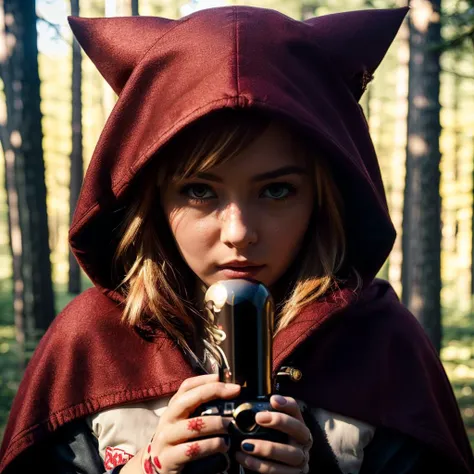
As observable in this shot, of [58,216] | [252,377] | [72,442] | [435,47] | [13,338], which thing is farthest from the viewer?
[58,216]

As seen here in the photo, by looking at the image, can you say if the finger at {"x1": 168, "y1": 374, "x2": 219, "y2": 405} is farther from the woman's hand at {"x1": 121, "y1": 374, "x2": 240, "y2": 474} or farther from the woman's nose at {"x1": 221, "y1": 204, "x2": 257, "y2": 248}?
the woman's nose at {"x1": 221, "y1": 204, "x2": 257, "y2": 248}

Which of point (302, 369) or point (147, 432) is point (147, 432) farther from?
point (302, 369)

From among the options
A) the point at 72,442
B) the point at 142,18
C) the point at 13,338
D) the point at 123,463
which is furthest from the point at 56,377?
the point at 13,338

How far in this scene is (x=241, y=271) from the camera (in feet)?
6.88

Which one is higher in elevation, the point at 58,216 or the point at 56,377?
the point at 56,377

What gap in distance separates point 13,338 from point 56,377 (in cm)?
1281

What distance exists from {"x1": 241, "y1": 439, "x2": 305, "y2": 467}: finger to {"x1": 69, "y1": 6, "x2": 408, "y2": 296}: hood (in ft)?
2.87

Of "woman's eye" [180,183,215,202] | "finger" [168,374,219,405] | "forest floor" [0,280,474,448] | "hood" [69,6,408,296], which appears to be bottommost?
"forest floor" [0,280,474,448]

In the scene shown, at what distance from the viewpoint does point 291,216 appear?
211 cm

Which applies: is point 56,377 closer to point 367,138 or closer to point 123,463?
point 123,463

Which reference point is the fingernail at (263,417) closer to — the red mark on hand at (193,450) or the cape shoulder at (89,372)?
the red mark on hand at (193,450)

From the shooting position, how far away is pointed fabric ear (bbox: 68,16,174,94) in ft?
7.30

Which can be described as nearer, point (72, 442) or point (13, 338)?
point (72, 442)

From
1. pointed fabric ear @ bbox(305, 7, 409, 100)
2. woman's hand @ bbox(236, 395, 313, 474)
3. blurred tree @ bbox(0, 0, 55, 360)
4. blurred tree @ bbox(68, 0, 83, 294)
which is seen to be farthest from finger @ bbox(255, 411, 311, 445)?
blurred tree @ bbox(68, 0, 83, 294)
